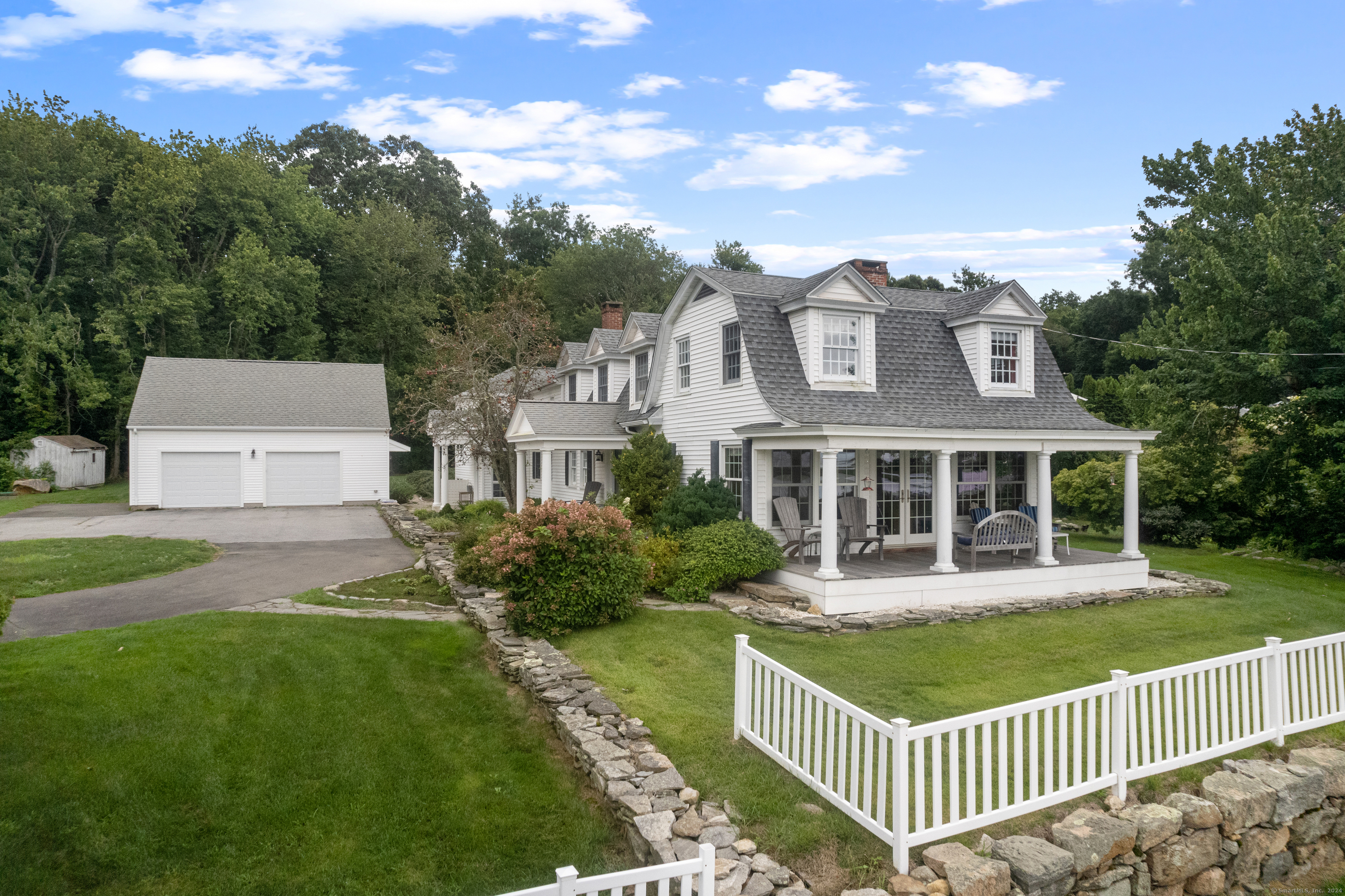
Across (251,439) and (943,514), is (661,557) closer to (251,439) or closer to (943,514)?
(943,514)

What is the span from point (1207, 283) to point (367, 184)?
51.7 m

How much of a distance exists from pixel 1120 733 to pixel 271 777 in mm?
6333

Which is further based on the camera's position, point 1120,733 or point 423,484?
point 423,484

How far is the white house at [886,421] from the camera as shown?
11578 mm

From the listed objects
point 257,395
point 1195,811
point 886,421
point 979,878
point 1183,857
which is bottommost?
point 1183,857

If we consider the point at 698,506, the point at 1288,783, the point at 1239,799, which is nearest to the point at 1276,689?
the point at 1288,783

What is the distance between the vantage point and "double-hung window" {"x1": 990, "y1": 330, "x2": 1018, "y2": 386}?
14555mm

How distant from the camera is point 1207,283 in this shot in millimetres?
15969

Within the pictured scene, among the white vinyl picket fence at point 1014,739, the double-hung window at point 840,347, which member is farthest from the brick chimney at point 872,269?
the white vinyl picket fence at point 1014,739

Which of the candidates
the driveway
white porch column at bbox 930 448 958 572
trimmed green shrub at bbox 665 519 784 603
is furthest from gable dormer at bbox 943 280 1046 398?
the driveway

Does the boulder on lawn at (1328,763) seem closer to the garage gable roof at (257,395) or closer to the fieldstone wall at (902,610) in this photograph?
the fieldstone wall at (902,610)

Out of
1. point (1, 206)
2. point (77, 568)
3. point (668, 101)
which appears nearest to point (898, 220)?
point (668, 101)

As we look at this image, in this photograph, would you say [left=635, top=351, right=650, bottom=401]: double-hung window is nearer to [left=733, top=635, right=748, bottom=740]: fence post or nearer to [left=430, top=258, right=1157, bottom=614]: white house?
[left=430, top=258, right=1157, bottom=614]: white house

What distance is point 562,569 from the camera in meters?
9.73
